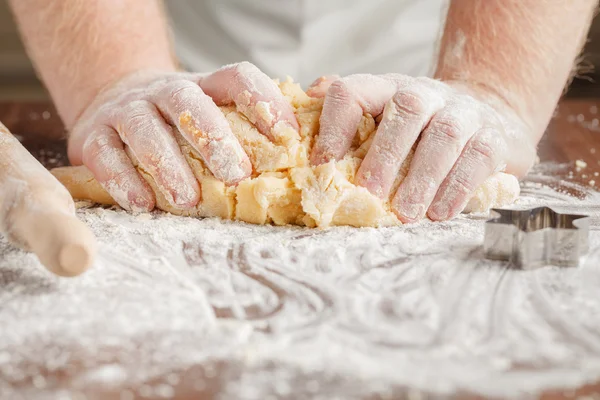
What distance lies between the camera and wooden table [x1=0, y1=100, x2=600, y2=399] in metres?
1.88

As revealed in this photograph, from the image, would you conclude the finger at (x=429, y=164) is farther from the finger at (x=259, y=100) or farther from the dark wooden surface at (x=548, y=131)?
the dark wooden surface at (x=548, y=131)

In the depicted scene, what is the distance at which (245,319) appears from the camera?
3.03ft

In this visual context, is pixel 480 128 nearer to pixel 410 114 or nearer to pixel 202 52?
pixel 410 114

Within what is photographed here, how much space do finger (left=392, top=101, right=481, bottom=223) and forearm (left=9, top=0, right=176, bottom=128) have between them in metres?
0.75

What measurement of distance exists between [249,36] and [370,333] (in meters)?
1.37

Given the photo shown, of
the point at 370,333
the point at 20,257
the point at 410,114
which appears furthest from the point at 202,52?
the point at 370,333

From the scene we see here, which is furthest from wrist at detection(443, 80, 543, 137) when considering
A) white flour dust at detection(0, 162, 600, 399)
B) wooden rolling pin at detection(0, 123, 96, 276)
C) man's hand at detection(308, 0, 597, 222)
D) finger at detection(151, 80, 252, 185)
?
wooden rolling pin at detection(0, 123, 96, 276)

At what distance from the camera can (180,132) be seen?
1.35m

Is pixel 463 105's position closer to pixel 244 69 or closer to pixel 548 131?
pixel 244 69

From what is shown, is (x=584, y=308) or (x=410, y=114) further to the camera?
(x=410, y=114)

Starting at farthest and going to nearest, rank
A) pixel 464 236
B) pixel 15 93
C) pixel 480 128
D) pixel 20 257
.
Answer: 1. pixel 15 93
2. pixel 480 128
3. pixel 464 236
4. pixel 20 257

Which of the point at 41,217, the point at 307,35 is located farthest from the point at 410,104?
the point at 307,35

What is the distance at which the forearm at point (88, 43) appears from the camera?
1.69 metres

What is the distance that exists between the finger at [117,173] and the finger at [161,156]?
0.03m
